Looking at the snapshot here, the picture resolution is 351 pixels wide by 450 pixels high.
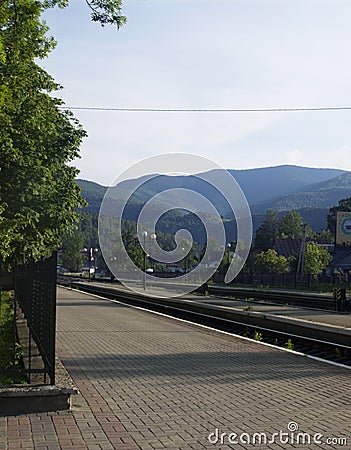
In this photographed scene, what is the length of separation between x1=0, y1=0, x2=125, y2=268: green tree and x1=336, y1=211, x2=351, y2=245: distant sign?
48311mm

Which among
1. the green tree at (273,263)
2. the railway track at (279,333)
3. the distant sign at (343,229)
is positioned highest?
the distant sign at (343,229)

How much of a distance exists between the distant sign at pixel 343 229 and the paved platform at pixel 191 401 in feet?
170

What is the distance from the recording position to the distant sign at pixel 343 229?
6512 cm

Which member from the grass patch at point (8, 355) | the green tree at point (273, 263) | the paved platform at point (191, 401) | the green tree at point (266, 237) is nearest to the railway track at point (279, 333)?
the paved platform at point (191, 401)

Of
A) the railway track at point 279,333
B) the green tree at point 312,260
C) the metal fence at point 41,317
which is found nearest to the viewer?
the metal fence at point 41,317

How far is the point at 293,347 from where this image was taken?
1584cm

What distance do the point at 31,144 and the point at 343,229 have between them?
55776 mm

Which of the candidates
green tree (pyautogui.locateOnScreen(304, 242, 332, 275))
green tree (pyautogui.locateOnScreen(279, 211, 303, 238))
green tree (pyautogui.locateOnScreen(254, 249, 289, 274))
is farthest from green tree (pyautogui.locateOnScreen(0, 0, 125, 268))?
green tree (pyautogui.locateOnScreen(279, 211, 303, 238))

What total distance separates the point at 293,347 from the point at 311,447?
963cm

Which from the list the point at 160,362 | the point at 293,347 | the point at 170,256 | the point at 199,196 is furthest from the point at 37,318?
the point at 170,256

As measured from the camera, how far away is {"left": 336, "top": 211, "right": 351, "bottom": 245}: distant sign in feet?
214

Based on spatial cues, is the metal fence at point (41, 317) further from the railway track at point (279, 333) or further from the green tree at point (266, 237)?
the green tree at point (266, 237)

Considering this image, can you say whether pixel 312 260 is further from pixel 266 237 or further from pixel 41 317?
pixel 41 317

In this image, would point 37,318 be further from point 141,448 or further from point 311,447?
point 311,447
